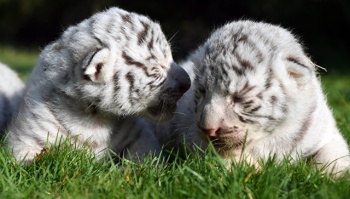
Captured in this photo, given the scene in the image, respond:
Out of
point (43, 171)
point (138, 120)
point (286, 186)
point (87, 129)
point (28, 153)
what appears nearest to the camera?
point (286, 186)

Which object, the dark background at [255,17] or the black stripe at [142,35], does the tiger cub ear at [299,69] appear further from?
the dark background at [255,17]

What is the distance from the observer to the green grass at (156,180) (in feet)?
10.4

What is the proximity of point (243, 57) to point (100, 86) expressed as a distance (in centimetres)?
111

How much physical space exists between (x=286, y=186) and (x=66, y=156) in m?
1.49

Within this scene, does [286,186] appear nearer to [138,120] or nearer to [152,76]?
[152,76]

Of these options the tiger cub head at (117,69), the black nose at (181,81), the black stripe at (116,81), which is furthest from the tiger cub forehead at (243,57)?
the black stripe at (116,81)

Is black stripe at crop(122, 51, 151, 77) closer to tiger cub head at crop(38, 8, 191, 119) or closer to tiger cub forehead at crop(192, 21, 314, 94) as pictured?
tiger cub head at crop(38, 8, 191, 119)

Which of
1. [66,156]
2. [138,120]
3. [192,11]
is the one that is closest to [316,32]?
[192,11]

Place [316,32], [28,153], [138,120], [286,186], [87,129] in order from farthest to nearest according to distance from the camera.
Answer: [316,32], [138,120], [87,129], [28,153], [286,186]

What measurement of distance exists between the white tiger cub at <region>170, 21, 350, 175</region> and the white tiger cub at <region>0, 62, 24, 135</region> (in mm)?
1952

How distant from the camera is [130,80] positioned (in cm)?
422

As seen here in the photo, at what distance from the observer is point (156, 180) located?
355 centimetres

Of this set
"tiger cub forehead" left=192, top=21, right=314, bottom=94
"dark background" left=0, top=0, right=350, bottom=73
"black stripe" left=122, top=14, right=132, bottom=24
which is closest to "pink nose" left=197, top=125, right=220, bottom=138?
"tiger cub forehead" left=192, top=21, right=314, bottom=94

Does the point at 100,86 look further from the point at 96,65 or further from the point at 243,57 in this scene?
the point at 243,57
